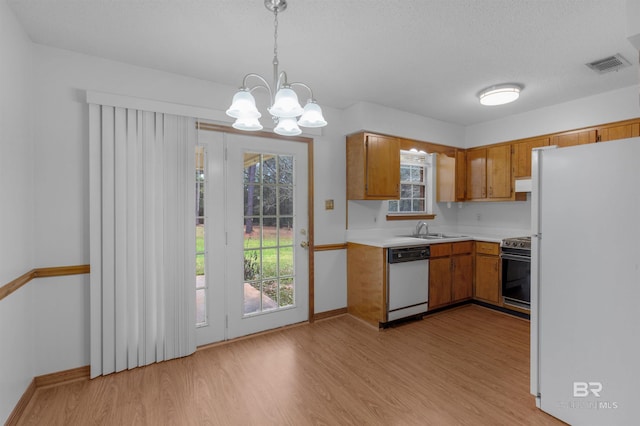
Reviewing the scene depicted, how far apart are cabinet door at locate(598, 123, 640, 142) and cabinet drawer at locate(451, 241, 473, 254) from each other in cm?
184

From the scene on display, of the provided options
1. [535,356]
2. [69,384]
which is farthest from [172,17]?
[535,356]

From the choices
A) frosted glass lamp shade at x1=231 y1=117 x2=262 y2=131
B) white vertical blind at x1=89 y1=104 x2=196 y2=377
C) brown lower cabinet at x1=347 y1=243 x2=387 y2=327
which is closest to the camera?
frosted glass lamp shade at x1=231 y1=117 x2=262 y2=131

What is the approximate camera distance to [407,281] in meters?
3.47

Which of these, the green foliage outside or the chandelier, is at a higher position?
the chandelier

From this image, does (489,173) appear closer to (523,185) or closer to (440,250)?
(523,185)

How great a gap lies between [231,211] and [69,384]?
185cm

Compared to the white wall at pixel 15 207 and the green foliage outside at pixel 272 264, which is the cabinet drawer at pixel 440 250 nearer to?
the green foliage outside at pixel 272 264

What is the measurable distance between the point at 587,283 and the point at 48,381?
3795 millimetres

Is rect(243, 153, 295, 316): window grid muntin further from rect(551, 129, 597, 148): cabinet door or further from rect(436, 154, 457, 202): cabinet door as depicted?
rect(551, 129, 597, 148): cabinet door

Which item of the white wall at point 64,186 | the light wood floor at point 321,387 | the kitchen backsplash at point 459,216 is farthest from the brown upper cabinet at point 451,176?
the white wall at point 64,186

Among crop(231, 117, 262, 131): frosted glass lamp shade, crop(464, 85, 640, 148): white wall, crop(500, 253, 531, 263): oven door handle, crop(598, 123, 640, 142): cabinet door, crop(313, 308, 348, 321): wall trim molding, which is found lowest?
crop(313, 308, 348, 321): wall trim molding

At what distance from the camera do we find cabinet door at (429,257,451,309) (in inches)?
145

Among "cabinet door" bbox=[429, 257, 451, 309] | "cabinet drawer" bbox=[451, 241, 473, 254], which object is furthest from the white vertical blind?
"cabinet drawer" bbox=[451, 241, 473, 254]

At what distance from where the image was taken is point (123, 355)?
96.8 inches
